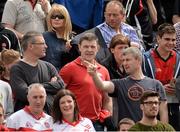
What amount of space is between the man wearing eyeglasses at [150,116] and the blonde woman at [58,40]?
7.78 feet

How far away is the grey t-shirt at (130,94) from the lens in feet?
35.8

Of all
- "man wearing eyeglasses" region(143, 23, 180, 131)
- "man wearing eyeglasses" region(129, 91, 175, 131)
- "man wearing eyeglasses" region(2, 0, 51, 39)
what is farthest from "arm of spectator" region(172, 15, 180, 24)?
"man wearing eyeglasses" region(129, 91, 175, 131)

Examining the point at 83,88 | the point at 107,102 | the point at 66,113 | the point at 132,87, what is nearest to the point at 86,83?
the point at 83,88

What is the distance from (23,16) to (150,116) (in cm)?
375

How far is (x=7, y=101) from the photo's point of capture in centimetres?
1116

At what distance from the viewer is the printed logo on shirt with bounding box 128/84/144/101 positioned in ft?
35.8

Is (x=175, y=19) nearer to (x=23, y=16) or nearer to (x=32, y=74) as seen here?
(x=23, y=16)

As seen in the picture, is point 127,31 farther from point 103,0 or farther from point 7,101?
point 7,101

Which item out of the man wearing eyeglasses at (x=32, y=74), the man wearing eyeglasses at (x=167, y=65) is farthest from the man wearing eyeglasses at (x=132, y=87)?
the man wearing eyeglasses at (x=167, y=65)

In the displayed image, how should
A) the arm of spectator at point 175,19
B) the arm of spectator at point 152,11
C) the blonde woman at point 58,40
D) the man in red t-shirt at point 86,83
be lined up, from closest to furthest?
the man in red t-shirt at point 86,83
the blonde woman at point 58,40
the arm of spectator at point 152,11
the arm of spectator at point 175,19

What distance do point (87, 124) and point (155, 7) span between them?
4.89m

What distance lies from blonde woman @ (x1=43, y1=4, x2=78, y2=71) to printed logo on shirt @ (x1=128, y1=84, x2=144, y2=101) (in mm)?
1775

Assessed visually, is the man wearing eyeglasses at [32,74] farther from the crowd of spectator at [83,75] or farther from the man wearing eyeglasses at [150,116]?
the man wearing eyeglasses at [150,116]

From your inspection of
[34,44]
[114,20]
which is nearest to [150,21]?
[114,20]
